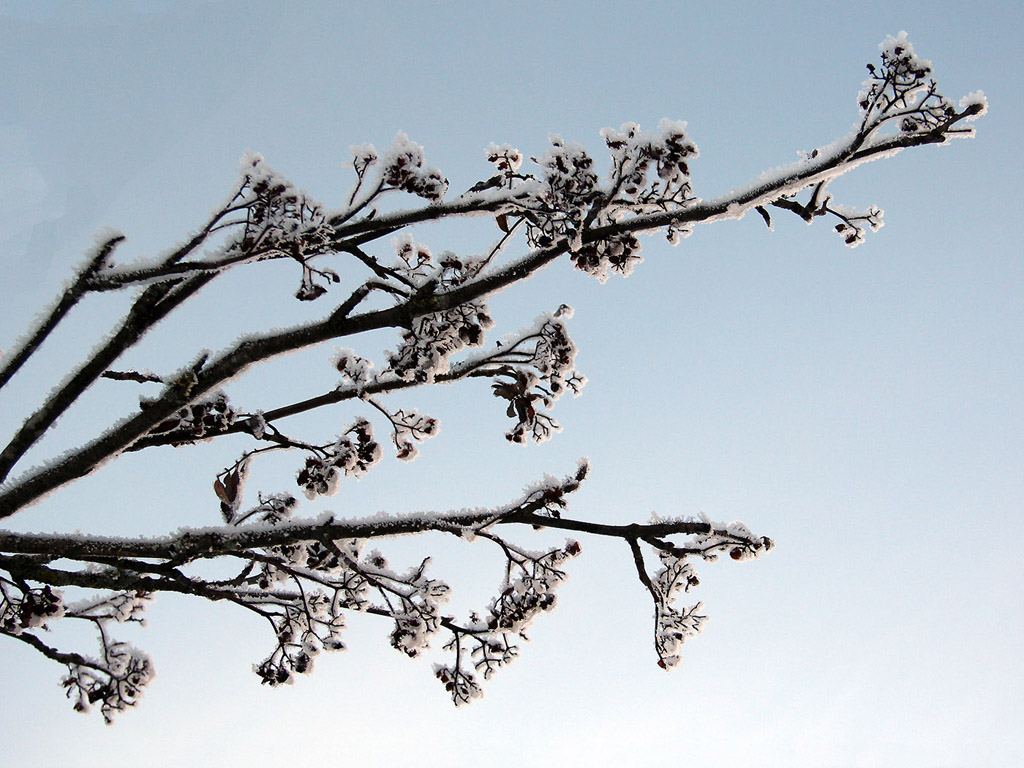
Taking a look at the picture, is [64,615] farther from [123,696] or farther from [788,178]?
[788,178]

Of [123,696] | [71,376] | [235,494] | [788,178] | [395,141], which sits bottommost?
[123,696]

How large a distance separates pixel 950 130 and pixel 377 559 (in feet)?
14.7

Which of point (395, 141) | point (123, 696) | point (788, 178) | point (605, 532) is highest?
point (395, 141)

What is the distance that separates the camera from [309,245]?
11.8 feet

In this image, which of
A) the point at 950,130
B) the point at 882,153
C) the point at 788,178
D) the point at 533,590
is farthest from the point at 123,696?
the point at 950,130

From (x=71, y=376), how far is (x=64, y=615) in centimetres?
245

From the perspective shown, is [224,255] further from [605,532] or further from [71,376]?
[605,532]

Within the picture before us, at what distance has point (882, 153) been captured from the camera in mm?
3684

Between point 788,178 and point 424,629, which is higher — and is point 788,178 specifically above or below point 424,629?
above

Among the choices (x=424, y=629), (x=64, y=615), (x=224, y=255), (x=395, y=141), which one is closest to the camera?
(x=224, y=255)

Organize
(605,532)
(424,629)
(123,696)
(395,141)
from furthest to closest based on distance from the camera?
(123,696), (424,629), (605,532), (395,141)

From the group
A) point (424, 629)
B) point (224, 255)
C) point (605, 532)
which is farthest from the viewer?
point (424, 629)

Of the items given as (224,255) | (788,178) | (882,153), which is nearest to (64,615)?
(224,255)

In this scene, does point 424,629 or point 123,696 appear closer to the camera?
point 424,629
